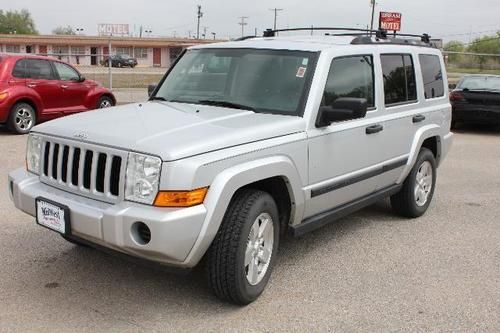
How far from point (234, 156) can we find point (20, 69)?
357 inches

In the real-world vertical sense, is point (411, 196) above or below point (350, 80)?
below

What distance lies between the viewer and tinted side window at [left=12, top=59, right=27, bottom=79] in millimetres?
11227

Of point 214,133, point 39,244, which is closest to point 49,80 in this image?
point 39,244

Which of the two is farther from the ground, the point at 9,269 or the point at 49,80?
the point at 49,80

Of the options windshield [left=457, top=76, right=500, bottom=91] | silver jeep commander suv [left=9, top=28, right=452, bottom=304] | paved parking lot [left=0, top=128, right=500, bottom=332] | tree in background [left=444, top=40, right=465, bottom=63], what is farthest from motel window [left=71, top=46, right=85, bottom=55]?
silver jeep commander suv [left=9, top=28, right=452, bottom=304]

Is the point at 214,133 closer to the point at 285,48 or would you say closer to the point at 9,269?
the point at 285,48

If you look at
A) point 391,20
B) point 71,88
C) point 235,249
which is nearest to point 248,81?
point 235,249

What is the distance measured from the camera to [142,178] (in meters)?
3.39

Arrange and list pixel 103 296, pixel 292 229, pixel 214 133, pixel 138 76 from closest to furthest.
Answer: pixel 214 133 → pixel 103 296 → pixel 292 229 → pixel 138 76

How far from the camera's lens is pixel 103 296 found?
13.2 ft

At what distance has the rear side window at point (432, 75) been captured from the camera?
6.17 metres

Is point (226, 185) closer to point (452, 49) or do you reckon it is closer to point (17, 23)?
point (452, 49)

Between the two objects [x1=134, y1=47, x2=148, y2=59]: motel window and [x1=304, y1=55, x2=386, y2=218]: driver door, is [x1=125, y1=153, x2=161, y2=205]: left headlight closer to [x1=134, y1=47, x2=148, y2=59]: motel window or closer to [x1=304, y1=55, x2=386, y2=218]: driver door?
[x1=304, y1=55, x2=386, y2=218]: driver door

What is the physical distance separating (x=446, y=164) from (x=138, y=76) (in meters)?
13.8
